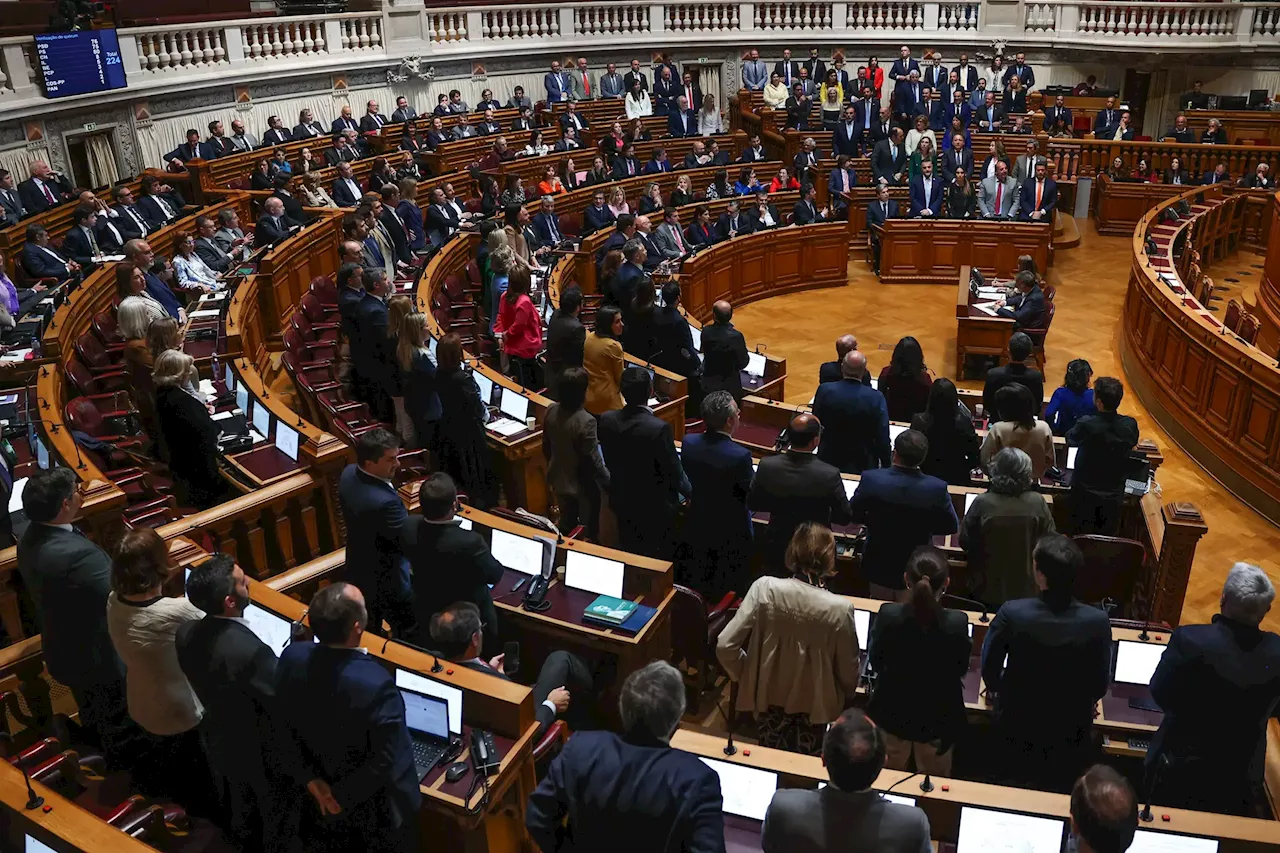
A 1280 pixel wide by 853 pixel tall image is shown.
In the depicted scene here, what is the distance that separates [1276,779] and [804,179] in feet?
37.8

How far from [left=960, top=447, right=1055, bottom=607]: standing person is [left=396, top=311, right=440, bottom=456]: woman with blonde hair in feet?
9.47

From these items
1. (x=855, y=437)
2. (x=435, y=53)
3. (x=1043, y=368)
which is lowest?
(x=1043, y=368)

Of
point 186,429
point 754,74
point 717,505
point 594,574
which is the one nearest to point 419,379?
point 186,429

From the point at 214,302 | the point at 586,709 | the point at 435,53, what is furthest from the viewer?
the point at 435,53

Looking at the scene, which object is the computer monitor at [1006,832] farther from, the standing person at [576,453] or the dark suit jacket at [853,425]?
the dark suit jacket at [853,425]

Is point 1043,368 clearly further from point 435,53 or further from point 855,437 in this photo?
point 435,53

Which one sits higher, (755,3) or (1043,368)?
(755,3)

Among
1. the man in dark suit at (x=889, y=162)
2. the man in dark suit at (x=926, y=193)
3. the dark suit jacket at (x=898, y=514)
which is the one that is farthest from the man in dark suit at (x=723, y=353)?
the man in dark suit at (x=889, y=162)

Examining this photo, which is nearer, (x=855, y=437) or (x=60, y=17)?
(x=855, y=437)

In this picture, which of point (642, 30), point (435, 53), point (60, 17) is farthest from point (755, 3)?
point (60, 17)

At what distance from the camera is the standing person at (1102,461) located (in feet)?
17.8

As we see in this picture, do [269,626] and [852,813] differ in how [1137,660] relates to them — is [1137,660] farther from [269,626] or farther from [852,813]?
[269,626]

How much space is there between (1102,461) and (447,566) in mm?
3450

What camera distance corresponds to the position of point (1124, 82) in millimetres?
19328
